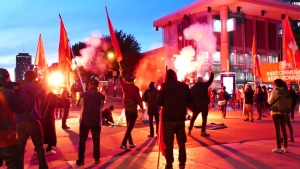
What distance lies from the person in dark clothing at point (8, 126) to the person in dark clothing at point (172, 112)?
8.17ft

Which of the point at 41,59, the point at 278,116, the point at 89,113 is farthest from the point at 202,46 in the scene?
the point at 89,113

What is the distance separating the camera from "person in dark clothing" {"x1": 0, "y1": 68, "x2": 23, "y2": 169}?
4266 mm

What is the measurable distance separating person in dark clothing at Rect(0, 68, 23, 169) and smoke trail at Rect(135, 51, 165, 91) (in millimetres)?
34082

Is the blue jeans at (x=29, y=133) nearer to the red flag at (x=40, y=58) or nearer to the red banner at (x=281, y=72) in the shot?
the red flag at (x=40, y=58)

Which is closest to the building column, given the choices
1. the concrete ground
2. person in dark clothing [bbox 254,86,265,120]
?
person in dark clothing [bbox 254,86,265,120]

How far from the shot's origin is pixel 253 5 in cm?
3150

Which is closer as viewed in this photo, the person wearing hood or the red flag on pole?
the person wearing hood

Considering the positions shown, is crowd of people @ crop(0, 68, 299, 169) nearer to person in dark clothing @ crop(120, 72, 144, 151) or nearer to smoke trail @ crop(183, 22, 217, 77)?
person in dark clothing @ crop(120, 72, 144, 151)

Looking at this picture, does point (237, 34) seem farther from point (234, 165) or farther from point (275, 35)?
point (234, 165)

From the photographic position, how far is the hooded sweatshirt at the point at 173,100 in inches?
236

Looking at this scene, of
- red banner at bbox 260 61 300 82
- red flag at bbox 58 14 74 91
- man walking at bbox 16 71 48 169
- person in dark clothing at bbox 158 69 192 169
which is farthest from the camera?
red banner at bbox 260 61 300 82

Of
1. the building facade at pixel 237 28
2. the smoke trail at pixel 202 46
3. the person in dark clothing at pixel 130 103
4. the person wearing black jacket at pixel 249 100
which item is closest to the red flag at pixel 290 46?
the person wearing black jacket at pixel 249 100

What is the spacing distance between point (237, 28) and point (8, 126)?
104ft

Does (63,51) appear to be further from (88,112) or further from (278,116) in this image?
(278,116)
